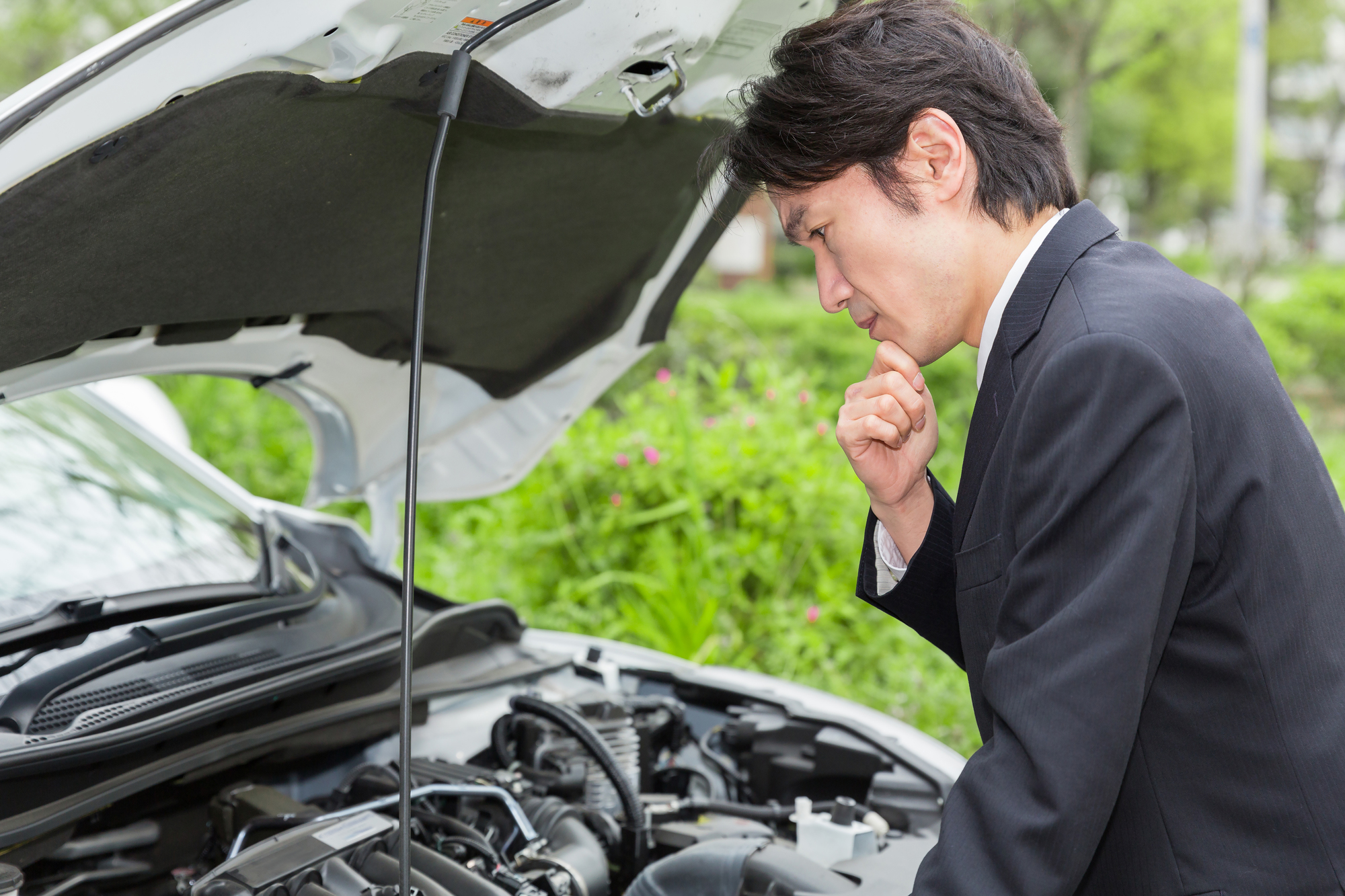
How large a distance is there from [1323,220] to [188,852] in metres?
32.7

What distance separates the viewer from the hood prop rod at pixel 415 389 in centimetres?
154

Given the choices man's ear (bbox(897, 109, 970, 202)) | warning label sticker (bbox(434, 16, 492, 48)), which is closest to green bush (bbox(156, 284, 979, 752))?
man's ear (bbox(897, 109, 970, 202))

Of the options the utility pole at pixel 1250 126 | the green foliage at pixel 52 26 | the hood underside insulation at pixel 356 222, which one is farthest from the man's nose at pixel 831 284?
the green foliage at pixel 52 26

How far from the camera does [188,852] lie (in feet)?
6.91

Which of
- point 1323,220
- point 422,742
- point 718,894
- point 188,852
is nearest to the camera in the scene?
point 718,894

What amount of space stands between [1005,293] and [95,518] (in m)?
1.82

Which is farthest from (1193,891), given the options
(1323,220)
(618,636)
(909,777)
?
(1323,220)

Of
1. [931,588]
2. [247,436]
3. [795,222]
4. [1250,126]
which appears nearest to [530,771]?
[931,588]

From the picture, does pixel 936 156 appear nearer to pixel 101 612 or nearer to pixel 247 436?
pixel 101 612

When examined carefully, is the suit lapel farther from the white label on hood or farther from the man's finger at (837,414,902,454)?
the white label on hood

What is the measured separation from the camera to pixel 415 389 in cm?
172

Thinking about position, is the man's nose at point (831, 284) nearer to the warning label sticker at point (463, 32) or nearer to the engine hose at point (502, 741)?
the warning label sticker at point (463, 32)

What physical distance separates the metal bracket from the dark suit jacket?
0.69 metres

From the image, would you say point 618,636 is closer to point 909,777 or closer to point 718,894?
point 909,777
